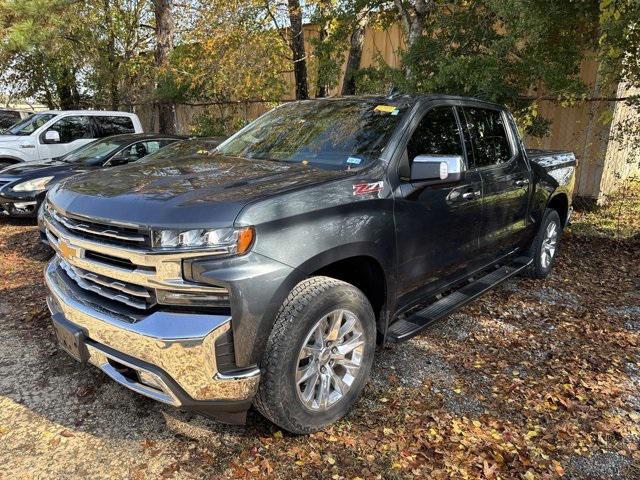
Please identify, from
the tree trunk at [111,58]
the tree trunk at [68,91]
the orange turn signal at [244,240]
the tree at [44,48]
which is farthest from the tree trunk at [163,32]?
the orange turn signal at [244,240]

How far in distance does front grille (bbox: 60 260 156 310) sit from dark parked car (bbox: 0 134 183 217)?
16.7 ft

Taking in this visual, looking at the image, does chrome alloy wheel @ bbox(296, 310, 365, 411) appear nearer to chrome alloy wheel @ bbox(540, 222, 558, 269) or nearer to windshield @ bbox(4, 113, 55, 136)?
chrome alloy wheel @ bbox(540, 222, 558, 269)

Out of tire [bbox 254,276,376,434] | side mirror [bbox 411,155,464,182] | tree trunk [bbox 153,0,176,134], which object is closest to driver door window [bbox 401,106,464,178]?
side mirror [bbox 411,155,464,182]

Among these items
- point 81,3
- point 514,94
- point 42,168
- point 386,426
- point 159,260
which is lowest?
point 386,426

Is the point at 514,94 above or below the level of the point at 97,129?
above

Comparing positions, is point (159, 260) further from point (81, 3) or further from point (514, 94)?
point (81, 3)

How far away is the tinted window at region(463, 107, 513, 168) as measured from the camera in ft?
13.4

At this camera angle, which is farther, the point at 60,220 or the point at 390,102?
the point at 390,102

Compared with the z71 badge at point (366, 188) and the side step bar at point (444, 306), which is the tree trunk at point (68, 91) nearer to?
the side step bar at point (444, 306)

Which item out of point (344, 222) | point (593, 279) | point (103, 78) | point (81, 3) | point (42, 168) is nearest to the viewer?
point (344, 222)

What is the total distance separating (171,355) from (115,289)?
1.84 feet

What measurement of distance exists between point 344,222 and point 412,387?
4.53ft

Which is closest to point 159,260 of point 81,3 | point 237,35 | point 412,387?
point 412,387

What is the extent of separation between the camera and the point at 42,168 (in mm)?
7578
